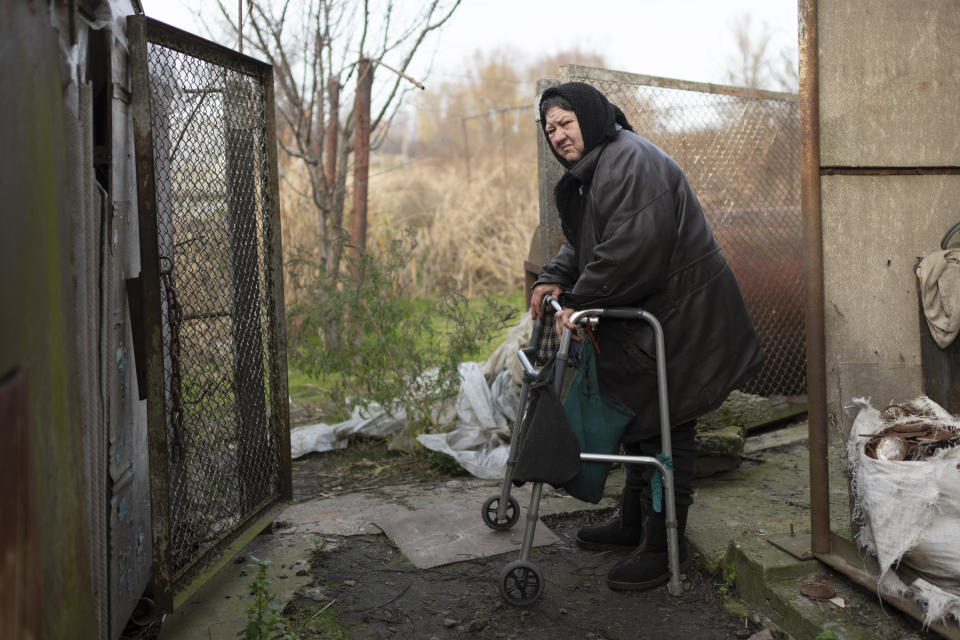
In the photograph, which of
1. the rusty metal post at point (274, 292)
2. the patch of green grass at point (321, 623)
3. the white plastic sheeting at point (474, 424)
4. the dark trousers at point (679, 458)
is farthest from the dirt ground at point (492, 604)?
the white plastic sheeting at point (474, 424)

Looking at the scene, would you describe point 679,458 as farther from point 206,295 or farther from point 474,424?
point 474,424

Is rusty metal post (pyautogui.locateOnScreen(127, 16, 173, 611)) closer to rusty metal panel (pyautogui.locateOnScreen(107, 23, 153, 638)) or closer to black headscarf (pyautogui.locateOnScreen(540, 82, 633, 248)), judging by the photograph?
rusty metal panel (pyautogui.locateOnScreen(107, 23, 153, 638))

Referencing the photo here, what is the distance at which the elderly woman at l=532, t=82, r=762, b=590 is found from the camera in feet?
10.2

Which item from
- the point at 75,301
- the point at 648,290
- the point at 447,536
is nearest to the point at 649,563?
the point at 447,536

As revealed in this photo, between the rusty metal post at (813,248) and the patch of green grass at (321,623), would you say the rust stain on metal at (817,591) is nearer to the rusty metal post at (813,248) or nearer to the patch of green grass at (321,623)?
the rusty metal post at (813,248)

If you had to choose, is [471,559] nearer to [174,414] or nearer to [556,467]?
[556,467]

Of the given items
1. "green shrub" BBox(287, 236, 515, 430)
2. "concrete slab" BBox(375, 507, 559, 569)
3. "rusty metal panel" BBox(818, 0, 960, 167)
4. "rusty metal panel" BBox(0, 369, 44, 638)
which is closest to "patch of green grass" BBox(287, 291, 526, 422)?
"green shrub" BBox(287, 236, 515, 430)

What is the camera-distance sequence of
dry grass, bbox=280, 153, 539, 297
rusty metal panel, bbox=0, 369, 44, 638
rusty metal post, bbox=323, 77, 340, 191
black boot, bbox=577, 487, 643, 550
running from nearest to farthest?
rusty metal panel, bbox=0, 369, 44, 638 → black boot, bbox=577, 487, 643, 550 → rusty metal post, bbox=323, 77, 340, 191 → dry grass, bbox=280, 153, 539, 297

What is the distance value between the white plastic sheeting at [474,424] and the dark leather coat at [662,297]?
1.66m

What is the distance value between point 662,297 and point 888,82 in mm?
1148

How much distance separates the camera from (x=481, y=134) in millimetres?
25906

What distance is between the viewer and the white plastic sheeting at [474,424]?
495 cm

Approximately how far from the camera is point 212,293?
3.35 metres

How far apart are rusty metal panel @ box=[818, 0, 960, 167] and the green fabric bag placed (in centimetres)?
119
